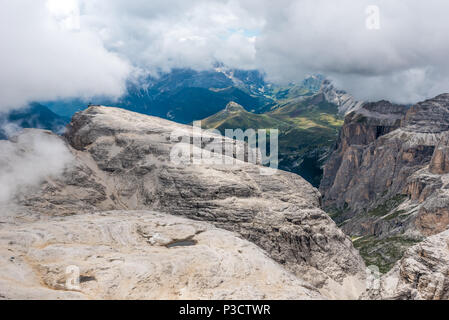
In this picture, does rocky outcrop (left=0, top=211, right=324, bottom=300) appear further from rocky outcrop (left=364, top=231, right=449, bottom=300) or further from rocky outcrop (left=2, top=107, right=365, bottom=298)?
rocky outcrop (left=2, top=107, right=365, bottom=298)

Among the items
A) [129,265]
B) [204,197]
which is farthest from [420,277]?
[204,197]

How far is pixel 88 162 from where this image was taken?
397ft

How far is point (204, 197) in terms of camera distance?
106 metres

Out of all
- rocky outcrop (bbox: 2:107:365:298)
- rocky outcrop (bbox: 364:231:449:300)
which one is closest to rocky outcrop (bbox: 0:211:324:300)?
rocky outcrop (bbox: 364:231:449:300)

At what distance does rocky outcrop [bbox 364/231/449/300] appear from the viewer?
5306 cm

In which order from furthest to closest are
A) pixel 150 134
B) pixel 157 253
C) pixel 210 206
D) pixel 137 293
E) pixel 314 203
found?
1. pixel 150 134
2. pixel 314 203
3. pixel 210 206
4. pixel 157 253
5. pixel 137 293

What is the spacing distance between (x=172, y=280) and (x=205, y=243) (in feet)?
62.8

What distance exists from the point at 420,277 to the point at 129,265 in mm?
48235

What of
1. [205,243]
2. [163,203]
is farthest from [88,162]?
→ [205,243]

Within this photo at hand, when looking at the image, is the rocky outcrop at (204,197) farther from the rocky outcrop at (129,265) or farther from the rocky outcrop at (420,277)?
the rocky outcrop at (420,277)

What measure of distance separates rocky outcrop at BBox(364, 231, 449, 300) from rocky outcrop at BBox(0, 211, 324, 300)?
11935 mm

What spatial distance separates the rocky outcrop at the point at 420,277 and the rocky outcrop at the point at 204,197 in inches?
1485
